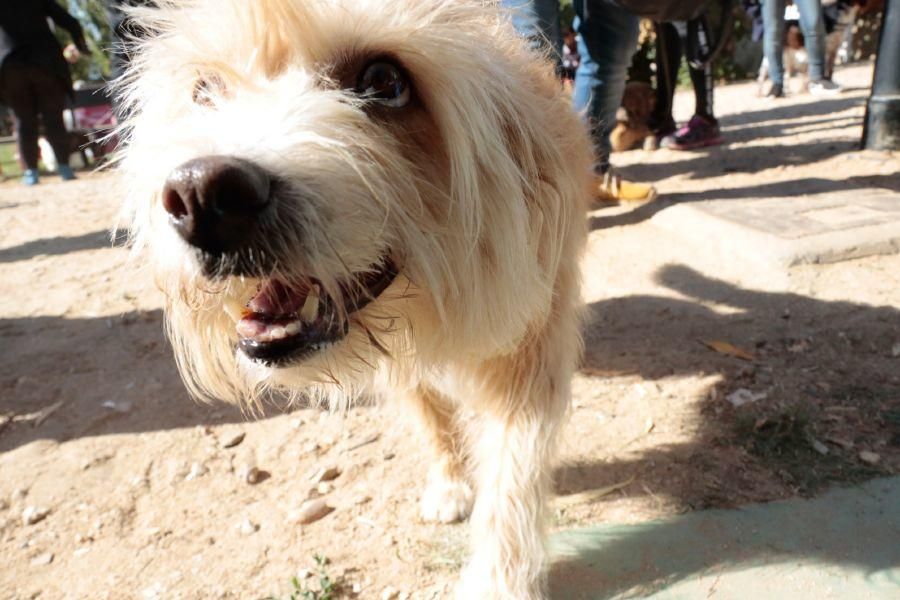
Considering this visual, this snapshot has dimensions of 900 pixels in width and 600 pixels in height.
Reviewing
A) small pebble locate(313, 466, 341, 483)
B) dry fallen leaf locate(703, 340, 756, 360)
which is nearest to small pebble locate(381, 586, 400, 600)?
small pebble locate(313, 466, 341, 483)

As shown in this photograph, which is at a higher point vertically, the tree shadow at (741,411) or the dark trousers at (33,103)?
the dark trousers at (33,103)

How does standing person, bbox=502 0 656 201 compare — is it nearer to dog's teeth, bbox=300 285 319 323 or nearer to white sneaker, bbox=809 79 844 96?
dog's teeth, bbox=300 285 319 323

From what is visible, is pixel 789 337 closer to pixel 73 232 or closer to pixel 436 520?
pixel 436 520

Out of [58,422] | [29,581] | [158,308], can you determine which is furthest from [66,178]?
[29,581]

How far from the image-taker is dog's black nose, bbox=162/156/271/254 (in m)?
1.05

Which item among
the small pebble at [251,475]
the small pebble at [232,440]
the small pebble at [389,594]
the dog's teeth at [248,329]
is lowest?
the small pebble at [389,594]

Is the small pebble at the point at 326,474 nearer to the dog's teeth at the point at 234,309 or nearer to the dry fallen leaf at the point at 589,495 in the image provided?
the dry fallen leaf at the point at 589,495

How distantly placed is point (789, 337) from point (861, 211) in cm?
146

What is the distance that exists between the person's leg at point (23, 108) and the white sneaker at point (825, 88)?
10774 millimetres

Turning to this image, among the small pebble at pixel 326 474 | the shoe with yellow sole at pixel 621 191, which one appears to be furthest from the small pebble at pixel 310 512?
the shoe with yellow sole at pixel 621 191

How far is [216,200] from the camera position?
3.54 feet

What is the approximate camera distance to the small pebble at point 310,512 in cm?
206

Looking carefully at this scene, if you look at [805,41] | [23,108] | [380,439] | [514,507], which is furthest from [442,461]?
[805,41]

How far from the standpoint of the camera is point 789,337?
2842 millimetres
